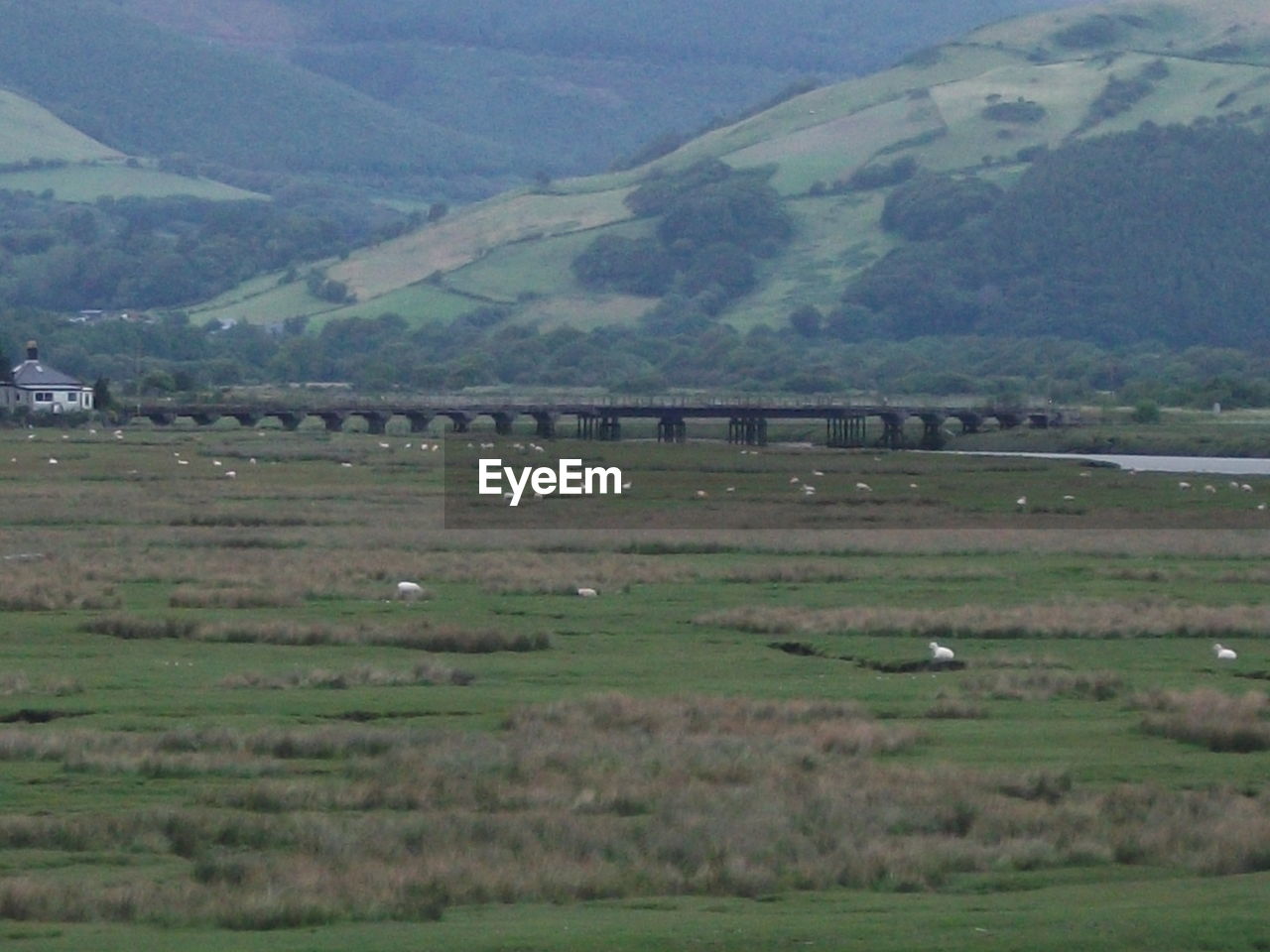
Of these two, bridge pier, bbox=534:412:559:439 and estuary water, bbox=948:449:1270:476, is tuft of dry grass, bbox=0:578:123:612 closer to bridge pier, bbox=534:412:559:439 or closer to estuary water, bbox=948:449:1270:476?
estuary water, bbox=948:449:1270:476

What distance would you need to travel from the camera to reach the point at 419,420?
538ft

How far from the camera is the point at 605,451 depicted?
129250 mm

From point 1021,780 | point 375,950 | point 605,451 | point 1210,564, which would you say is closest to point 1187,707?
point 1021,780

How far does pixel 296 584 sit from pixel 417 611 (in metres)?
5.46

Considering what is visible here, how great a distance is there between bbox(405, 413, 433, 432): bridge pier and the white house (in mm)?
21036

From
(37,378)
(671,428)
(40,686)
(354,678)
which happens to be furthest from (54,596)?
(37,378)

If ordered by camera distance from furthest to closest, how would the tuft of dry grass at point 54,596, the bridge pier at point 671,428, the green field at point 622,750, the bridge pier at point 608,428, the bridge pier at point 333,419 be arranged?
the bridge pier at point 333,419 → the bridge pier at point 671,428 → the bridge pier at point 608,428 → the tuft of dry grass at point 54,596 → the green field at point 622,750

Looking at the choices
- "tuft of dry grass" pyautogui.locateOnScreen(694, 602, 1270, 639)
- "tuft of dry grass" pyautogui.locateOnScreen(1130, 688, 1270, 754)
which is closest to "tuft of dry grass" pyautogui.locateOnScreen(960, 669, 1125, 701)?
"tuft of dry grass" pyautogui.locateOnScreen(1130, 688, 1270, 754)

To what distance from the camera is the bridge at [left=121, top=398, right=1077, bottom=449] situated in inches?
6181

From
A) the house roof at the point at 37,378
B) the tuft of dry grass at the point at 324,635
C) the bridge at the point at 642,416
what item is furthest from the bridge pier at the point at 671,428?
the tuft of dry grass at the point at 324,635

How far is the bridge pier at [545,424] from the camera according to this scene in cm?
15777

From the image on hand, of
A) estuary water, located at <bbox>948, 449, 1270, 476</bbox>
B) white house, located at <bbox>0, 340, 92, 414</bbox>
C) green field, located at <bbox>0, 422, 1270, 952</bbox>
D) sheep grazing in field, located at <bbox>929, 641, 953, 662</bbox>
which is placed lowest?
green field, located at <bbox>0, 422, 1270, 952</bbox>

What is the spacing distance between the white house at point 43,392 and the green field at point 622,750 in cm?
10229

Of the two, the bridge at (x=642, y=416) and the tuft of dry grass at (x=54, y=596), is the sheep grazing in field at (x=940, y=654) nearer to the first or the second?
the tuft of dry grass at (x=54, y=596)
